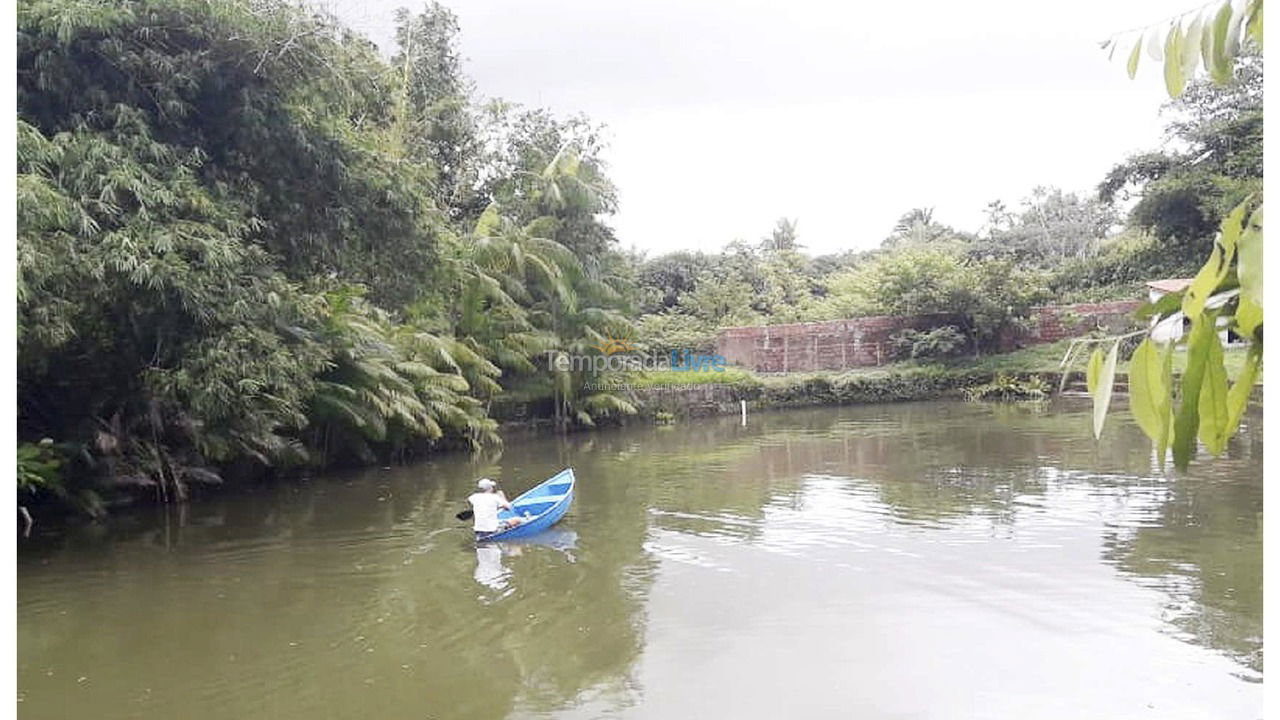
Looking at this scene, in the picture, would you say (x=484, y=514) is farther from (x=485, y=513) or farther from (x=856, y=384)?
(x=856, y=384)

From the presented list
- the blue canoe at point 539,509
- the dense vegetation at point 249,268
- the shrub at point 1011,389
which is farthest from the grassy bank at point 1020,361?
the blue canoe at point 539,509

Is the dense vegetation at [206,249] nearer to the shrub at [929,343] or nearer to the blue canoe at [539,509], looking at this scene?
the blue canoe at [539,509]

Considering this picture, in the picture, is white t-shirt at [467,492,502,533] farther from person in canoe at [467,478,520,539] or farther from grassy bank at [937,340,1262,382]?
grassy bank at [937,340,1262,382]

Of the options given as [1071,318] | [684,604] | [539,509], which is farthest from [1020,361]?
[684,604]

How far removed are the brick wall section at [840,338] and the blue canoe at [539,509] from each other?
1659 centimetres

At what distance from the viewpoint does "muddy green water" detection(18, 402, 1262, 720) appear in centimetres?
527

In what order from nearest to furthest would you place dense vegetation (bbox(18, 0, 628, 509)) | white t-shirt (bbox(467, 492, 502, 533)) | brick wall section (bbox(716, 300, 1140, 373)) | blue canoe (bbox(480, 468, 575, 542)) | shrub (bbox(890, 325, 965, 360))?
1. dense vegetation (bbox(18, 0, 628, 509))
2. white t-shirt (bbox(467, 492, 502, 533))
3. blue canoe (bbox(480, 468, 575, 542))
4. shrub (bbox(890, 325, 965, 360))
5. brick wall section (bbox(716, 300, 1140, 373))

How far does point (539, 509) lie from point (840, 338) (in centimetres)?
1912

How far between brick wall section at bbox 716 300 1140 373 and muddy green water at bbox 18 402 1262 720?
1462 cm

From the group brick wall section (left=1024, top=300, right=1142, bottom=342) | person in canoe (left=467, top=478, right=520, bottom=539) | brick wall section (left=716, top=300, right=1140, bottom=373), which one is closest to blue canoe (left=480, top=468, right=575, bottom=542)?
person in canoe (left=467, top=478, right=520, bottom=539)

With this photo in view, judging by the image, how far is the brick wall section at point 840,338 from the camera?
26.8m

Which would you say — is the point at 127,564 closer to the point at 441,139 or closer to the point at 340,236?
the point at 340,236

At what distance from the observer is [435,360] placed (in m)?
15.4

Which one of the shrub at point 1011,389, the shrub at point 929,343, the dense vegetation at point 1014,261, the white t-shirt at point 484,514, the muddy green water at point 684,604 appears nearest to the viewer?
the muddy green water at point 684,604
